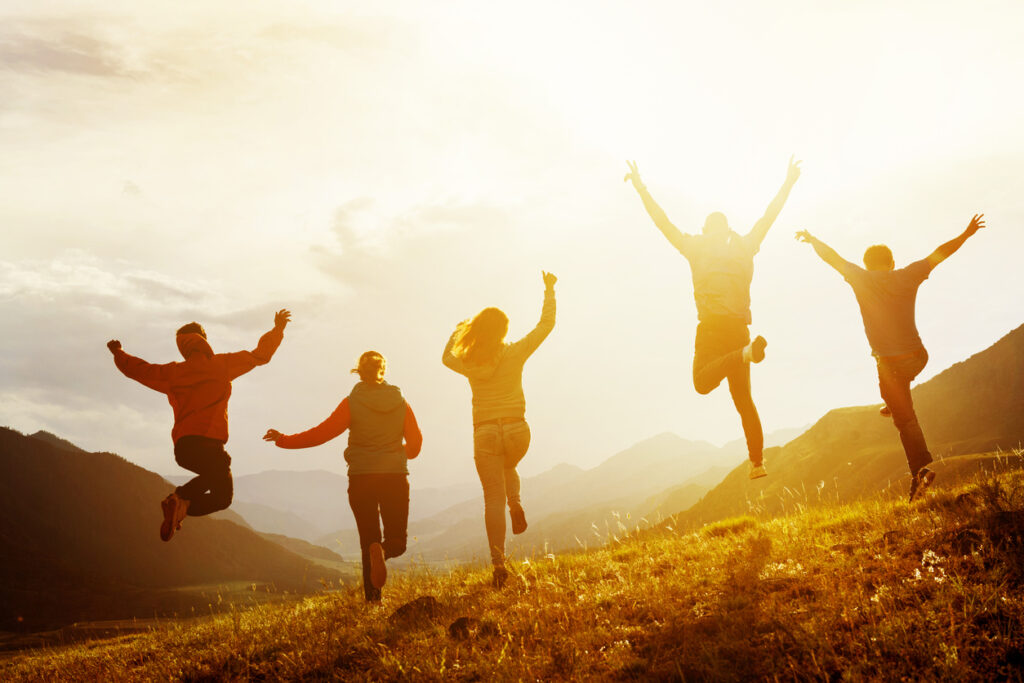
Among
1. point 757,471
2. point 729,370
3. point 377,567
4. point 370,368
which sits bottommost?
point 377,567

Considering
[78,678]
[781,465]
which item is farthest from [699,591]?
[781,465]

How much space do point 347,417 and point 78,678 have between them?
3585 millimetres

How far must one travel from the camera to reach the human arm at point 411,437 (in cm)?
761

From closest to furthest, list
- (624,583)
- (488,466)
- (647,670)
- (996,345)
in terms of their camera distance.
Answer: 1. (647,670)
2. (624,583)
3. (488,466)
4. (996,345)

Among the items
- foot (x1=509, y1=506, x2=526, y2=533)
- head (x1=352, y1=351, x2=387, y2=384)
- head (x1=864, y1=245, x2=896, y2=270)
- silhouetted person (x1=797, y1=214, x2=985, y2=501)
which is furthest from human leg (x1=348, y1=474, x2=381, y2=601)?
head (x1=864, y1=245, x2=896, y2=270)

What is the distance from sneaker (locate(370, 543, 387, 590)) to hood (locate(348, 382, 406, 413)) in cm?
163

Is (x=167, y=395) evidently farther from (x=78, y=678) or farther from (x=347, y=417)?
(x=78, y=678)

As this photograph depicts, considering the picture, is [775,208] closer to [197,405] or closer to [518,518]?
[518,518]

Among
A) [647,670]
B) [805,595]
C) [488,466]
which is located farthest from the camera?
[488,466]

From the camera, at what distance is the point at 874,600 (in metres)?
3.88

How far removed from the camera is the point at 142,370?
6.91 m

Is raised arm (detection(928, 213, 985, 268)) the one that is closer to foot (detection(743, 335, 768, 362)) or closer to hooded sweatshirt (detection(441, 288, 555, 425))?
foot (detection(743, 335, 768, 362))

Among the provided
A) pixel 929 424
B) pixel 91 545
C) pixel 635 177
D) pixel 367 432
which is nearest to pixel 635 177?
pixel 635 177

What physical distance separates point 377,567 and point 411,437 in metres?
1.70
